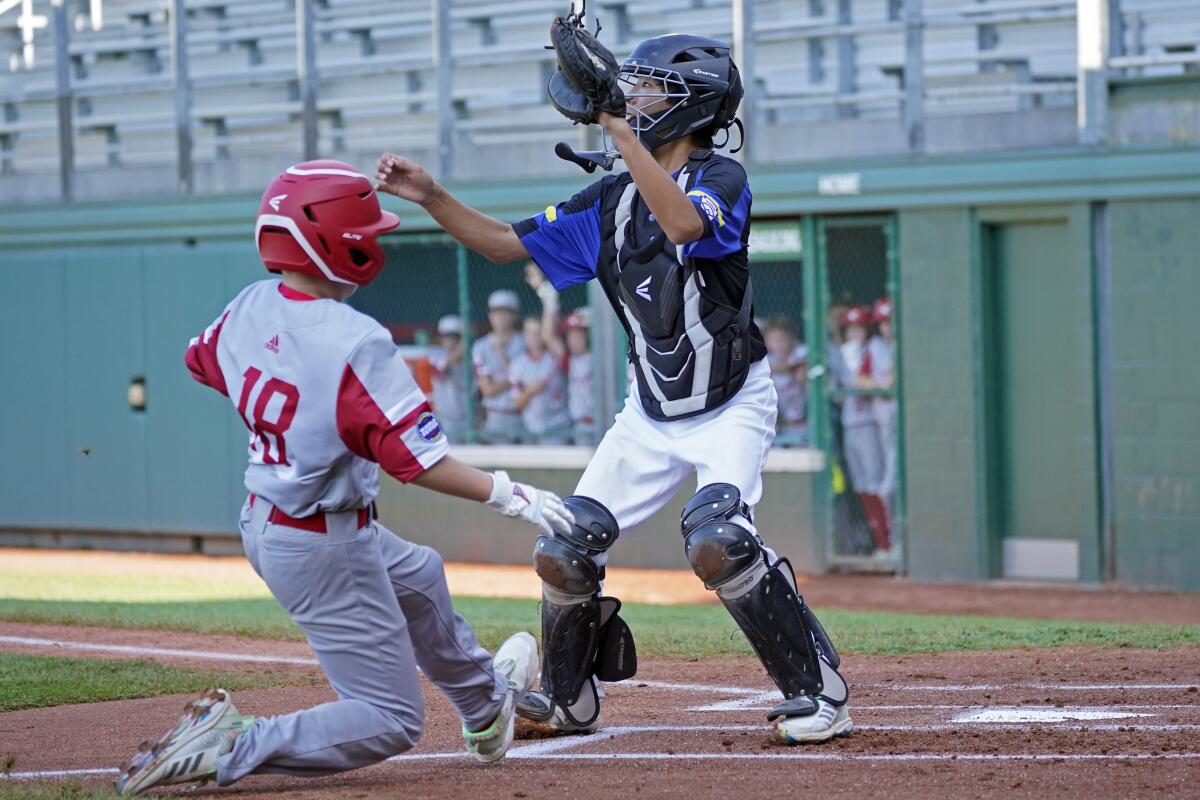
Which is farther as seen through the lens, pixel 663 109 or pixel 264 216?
pixel 663 109

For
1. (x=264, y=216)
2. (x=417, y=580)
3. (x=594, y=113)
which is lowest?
(x=417, y=580)

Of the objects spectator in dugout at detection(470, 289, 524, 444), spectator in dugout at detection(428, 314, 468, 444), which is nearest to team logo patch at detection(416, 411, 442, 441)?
spectator in dugout at detection(470, 289, 524, 444)

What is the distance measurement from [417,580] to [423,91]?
13.4 metres

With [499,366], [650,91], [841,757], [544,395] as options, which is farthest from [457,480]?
[499,366]

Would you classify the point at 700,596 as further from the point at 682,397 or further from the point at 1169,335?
the point at 682,397

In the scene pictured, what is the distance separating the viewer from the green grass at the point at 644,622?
7.72m

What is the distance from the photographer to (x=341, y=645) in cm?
428

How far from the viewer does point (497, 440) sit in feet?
48.8

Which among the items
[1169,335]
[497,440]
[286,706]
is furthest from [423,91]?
[286,706]

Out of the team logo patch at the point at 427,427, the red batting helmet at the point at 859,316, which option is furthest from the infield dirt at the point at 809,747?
the red batting helmet at the point at 859,316

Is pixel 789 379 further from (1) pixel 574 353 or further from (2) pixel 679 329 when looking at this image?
(2) pixel 679 329

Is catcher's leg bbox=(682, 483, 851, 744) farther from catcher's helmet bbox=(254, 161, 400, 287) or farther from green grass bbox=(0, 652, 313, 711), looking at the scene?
green grass bbox=(0, 652, 313, 711)

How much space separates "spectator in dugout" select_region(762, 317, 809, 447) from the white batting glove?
9579mm

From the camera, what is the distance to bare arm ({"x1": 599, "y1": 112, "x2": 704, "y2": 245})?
15.1 ft
